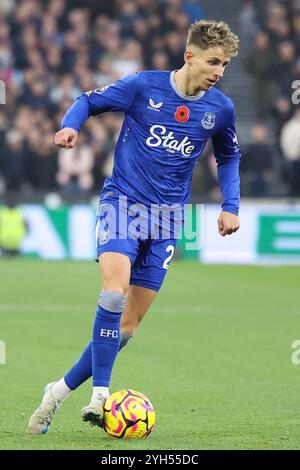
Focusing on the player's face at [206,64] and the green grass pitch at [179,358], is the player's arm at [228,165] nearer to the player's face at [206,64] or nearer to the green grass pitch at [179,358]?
the player's face at [206,64]

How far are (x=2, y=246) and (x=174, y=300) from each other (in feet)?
17.1

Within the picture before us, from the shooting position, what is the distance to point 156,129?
6574 millimetres

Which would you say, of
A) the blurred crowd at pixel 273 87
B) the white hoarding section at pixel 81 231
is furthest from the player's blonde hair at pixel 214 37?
the blurred crowd at pixel 273 87

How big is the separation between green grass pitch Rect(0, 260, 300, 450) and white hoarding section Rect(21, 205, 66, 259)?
1.51 meters

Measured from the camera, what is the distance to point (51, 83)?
20125 millimetres

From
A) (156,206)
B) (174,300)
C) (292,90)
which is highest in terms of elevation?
(292,90)

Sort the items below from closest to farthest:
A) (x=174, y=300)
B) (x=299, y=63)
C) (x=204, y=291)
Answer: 1. (x=174, y=300)
2. (x=204, y=291)
3. (x=299, y=63)

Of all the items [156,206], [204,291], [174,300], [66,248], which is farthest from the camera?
[66,248]

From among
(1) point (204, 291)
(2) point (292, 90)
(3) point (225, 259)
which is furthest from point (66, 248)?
(2) point (292, 90)

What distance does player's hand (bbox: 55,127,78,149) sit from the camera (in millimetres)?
5973

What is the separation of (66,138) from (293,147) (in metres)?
14.4

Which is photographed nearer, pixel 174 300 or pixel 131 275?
pixel 131 275

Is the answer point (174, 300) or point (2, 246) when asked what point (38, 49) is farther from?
point (174, 300)

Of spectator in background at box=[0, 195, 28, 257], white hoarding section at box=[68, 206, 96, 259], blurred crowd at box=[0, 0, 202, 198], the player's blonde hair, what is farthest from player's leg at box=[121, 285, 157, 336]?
blurred crowd at box=[0, 0, 202, 198]
